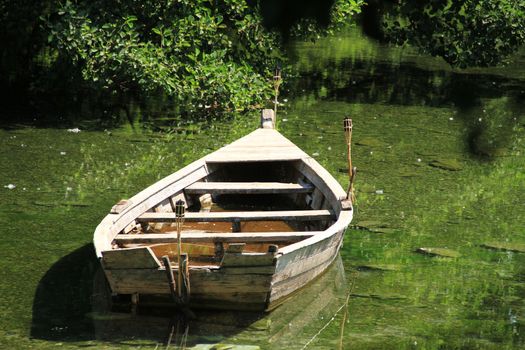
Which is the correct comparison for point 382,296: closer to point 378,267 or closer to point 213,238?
point 378,267

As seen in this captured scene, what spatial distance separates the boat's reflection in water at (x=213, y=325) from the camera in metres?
4.58

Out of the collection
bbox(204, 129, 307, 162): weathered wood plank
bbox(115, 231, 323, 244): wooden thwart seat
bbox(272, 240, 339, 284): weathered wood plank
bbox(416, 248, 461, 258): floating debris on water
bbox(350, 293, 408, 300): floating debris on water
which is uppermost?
bbox(204, 129, 307, 162): weathered wood plank

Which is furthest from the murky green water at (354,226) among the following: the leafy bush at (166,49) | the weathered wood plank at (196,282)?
the leafy bush at (166,49)

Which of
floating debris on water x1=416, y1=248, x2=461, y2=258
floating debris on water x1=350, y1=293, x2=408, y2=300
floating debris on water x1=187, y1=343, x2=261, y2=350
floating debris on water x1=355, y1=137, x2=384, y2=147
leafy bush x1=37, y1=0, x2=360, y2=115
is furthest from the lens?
A: leafy bush x1=37, y1=0, x2=360, y2=115

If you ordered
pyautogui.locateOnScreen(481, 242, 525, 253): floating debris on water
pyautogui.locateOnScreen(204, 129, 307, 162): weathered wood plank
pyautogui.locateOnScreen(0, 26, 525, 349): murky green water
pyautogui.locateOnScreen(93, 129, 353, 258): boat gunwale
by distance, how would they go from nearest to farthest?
pyautogui.locateOnScreen(0, 26, 525, 349): murky green water
pyautogui.locateOnScreen(93, 129, 353, 258): boat gunwale
pyautogui.locateOnScreen(481, 242, 525, 253): floating debris on water
pyautogui.locateOnScreen(204, 129, 307, 162): weathered wood plank

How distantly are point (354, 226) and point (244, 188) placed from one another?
0.84 m

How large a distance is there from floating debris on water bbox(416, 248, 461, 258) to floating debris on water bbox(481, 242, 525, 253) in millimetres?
282

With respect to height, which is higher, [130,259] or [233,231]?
[130,259]

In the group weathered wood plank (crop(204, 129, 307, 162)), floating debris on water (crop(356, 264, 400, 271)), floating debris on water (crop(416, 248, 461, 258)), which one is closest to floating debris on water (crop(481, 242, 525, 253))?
floating debris on water (crop(416, 248, 461, 258))

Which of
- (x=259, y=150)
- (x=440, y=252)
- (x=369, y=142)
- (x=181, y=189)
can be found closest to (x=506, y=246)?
(x=440, y=252)

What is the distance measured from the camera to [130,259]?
462 centimetres

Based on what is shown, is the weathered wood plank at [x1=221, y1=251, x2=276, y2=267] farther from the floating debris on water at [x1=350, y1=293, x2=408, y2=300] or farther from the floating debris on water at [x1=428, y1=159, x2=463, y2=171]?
the floating debris on water at [x1=428, y1=159, x2=463, y2=171]

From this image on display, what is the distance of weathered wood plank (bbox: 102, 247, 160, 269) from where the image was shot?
4.57m

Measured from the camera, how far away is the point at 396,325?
4.83 meters
